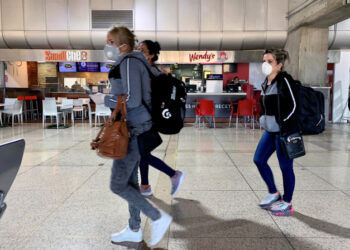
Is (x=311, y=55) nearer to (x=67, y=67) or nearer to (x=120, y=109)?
(x=120, y=109)

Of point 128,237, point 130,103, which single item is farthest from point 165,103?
point 128,237

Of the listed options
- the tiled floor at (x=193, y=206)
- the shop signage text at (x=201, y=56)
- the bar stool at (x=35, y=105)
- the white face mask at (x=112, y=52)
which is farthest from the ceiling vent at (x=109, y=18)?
the white face mask at (x=112, y=52)

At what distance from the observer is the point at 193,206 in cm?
268

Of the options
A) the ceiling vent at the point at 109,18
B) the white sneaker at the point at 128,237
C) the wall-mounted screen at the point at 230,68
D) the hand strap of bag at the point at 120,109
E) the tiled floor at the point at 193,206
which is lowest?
the tiled floor at the point at 193,206

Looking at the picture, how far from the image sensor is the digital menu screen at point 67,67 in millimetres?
13570

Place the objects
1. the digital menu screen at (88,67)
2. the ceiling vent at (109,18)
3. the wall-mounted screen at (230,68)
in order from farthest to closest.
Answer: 1. the digital menu screen at (88,67)
2. the wall-mounted screen at (230,68)
3. the ceiling vent at (109,18)

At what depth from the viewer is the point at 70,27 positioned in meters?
10.1

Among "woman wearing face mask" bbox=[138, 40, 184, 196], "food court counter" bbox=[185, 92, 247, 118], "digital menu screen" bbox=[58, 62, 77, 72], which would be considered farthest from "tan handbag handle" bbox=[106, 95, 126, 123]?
"digital menu screen" bbox=[58, 62, 77, 72]

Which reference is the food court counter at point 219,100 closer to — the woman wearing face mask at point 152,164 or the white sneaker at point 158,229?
the woman wearing face mask at point 152,164

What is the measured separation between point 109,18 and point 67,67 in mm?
4718

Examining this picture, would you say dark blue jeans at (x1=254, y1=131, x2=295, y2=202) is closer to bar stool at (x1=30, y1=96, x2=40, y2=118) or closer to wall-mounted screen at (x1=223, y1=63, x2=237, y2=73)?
wall-mounted screen at (x1=223, y1=63, x2=237, y2=73)

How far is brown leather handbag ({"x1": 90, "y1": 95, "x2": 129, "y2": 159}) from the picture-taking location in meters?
1.60

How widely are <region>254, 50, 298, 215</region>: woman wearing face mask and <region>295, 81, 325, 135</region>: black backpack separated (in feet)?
0.17

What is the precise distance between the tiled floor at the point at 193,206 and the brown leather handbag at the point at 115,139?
2.58 feet
